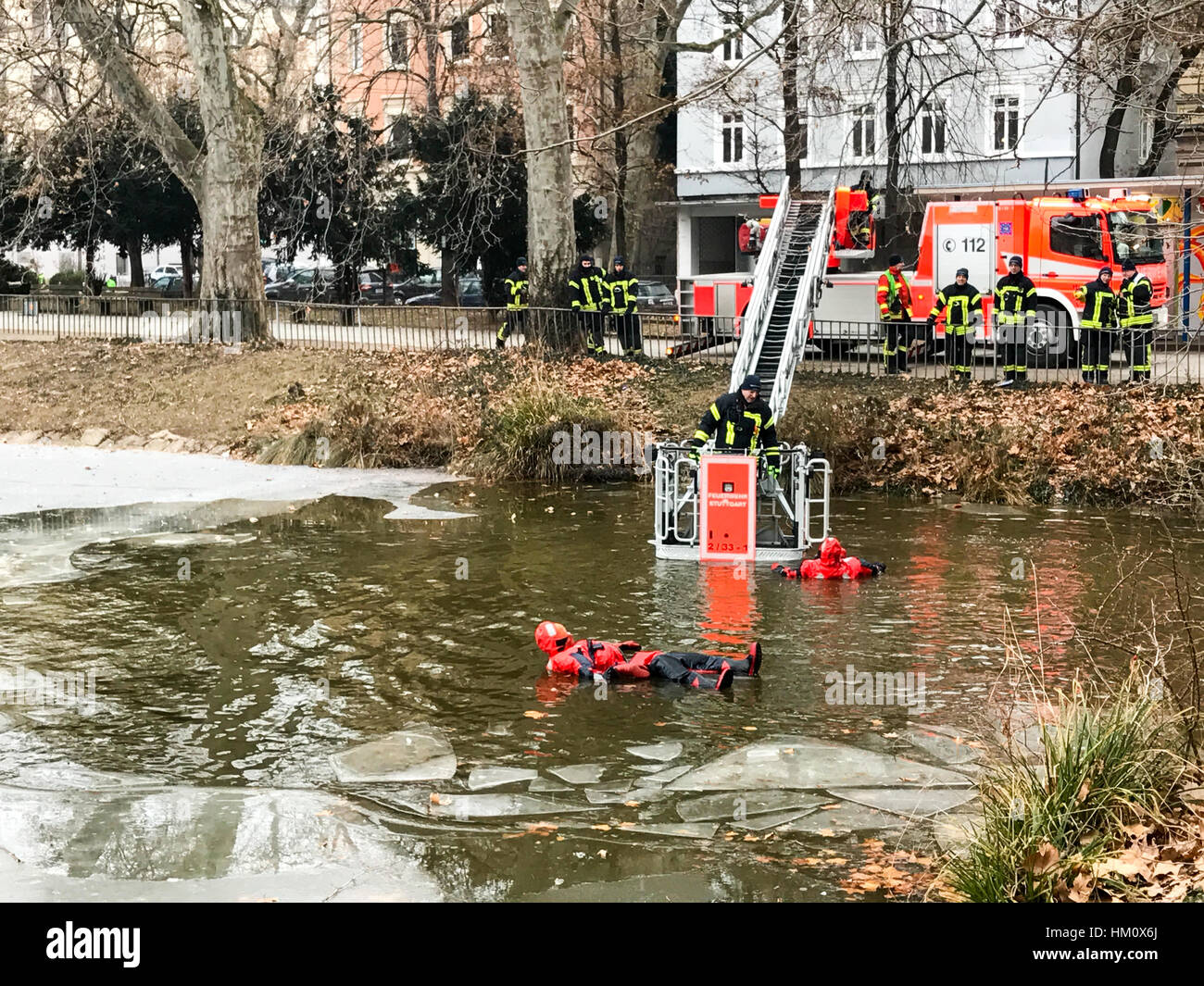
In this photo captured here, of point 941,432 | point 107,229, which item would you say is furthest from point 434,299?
point 941,432

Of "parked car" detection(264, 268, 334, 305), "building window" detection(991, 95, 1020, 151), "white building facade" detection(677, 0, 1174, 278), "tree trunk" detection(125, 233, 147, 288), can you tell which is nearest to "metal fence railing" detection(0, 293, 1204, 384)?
"white building facade" detection(677, 0, 1174, 278)

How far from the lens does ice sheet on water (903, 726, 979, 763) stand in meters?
8.66

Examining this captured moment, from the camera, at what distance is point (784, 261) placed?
21828 millimetres

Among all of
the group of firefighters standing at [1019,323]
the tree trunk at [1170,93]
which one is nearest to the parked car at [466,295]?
the tree trunk at [1170,93]

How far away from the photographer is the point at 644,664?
10406 millimetres

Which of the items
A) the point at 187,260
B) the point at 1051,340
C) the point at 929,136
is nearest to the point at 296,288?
the point at 187,260

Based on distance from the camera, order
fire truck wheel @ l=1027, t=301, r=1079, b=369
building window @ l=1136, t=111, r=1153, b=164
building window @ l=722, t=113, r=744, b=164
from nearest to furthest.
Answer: fire truck wheel @ l=1027, t=301, r=1079, b=369 → building window @ l=1136, t=111, r=1153, b=164 → building window @ l=722, t=113, r=744, b=164

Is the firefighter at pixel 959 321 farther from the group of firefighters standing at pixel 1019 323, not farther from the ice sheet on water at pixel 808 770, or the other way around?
the ice sheet on water at pixel 808 770

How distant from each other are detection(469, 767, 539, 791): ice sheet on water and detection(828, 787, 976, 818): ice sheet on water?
171cm

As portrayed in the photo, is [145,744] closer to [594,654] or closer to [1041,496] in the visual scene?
[594,654]

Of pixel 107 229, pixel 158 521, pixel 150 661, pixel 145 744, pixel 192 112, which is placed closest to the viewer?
pixel 145 744

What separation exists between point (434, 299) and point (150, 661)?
3534 cm

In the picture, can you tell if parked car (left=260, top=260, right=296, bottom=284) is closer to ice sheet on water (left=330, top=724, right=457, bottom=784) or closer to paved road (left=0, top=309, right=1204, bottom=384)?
paved road (left=0, top=309, right=1204, bottom=384)

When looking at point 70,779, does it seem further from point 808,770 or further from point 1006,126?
point 1006,126
